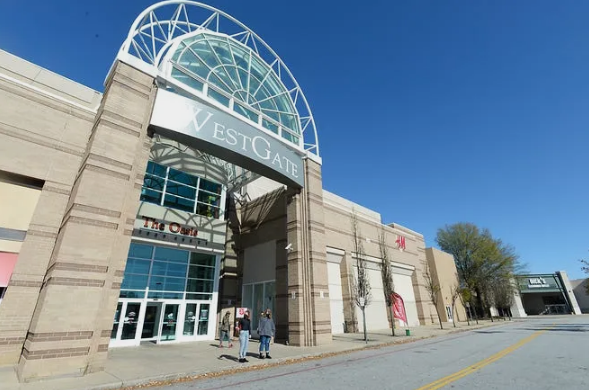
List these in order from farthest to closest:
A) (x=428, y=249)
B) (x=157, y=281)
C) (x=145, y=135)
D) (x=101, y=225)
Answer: (x=428, y=249) < (x=157, y=281) < (x=145, y=135) < (x=101, y=225)

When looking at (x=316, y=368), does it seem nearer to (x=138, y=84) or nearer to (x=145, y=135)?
(x=145, y=135)

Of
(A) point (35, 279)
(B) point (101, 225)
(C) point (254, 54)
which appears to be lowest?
(A) point (35, 279)

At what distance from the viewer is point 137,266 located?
17922 millimetres

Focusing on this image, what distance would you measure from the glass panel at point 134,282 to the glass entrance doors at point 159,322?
75cm

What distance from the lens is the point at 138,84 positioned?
43.9 ft

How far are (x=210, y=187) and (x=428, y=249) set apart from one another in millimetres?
30104

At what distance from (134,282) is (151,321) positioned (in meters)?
2.64

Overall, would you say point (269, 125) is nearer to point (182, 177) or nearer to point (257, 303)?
point (182, 177)

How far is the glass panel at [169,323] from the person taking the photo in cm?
1813

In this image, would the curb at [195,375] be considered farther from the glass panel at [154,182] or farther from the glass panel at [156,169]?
the glass panel at [156,169]

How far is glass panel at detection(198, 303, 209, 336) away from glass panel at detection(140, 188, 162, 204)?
25.6ft

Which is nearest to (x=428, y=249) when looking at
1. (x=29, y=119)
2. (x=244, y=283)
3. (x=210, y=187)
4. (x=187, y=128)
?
(x=244, y=283)

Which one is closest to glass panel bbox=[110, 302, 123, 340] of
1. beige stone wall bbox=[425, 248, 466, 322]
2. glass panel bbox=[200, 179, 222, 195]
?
glass panel bbox=[200, 179, 222, 195]

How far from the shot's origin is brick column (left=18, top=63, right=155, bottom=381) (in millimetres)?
9320
